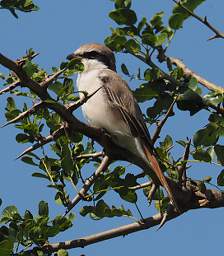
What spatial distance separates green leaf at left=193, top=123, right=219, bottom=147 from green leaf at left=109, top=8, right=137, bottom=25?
0.65m

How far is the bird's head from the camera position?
604 cm

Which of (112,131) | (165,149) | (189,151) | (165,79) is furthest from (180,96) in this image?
(112,131)

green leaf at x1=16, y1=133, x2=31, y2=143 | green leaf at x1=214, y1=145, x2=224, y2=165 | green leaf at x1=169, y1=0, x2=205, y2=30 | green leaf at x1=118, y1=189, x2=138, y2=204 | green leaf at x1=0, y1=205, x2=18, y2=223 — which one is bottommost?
green leaf at x1=118, y1=189, x2=138, y2=204

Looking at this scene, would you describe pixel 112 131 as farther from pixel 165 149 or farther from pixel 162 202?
pixel 162 202

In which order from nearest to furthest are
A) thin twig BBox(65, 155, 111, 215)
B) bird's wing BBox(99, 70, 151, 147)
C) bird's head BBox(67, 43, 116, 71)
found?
thin twig BBox(65, 155, 111, 215) < bird's wing BBox(99, 70, 151, 147) < bird's head BBox(67, 43, 116, 71)

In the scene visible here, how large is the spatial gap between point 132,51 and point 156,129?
483 mm

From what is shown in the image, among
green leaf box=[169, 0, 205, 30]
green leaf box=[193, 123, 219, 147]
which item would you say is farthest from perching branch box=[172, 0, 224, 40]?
green leaf box=[193, 123, 219, 147]

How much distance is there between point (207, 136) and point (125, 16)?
2.42 ft

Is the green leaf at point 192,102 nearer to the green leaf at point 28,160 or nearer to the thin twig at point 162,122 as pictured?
the thin twig at point 162,122

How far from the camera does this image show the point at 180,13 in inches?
124

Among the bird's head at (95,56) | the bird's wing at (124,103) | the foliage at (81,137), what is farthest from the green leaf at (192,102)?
the bird's head at (95,56)

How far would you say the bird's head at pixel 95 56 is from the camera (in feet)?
19.8

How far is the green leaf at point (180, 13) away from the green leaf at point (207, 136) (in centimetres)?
53

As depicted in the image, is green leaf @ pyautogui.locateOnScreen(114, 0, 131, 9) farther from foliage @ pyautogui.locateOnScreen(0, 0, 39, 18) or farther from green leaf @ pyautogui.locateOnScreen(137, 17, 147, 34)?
foliage @ pyautogui.locateOnScreen(0, 0, 39, 18)
